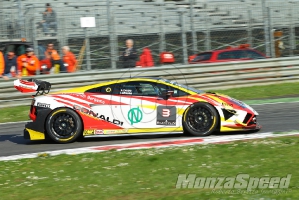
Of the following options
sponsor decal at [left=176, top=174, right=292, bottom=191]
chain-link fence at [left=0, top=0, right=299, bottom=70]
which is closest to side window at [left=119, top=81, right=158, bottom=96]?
sponsor decal at [left=176, top=174, right=292, bottom=191]

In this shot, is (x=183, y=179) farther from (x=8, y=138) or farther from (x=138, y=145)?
(x=8, y=138)

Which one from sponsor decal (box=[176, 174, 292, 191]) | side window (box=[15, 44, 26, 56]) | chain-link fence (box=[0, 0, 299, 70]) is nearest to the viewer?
sponsor decal (box=[176, 174, 292, 191])

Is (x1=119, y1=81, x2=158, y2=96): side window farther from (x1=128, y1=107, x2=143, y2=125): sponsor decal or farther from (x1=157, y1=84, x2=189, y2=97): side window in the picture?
(x1=128, y1=107, x2=143, y2=125): sponsor decal

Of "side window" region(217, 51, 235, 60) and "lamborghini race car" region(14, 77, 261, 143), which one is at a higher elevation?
"side window" region(217, 51, 235, 60)

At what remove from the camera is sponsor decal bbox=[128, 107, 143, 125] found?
34.2 feet

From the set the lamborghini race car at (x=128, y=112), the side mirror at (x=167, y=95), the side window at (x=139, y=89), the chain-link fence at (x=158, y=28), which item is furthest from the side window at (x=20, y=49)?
the side mirror at (x=167, y=95)

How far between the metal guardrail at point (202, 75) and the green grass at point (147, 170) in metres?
7.18

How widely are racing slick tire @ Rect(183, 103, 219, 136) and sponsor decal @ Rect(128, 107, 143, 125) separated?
0.81 metres

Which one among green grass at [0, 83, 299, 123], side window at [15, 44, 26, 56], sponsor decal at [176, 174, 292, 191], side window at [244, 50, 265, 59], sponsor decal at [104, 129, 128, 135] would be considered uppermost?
side window at [15, 44, 26, 56]

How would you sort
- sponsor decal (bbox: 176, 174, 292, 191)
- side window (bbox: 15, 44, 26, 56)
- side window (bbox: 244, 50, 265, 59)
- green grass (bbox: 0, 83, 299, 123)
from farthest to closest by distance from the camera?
1. side window (bbox: 244, 50, 265, 59)
2. side window (bbox: 15, 44, 26, 56)
3. green grass (bbox: 0, 83, 299, 123)
4. sponsor decal (bbox: 176, 174, 292, 191)

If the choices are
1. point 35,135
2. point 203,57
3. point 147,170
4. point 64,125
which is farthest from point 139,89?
point 203,57

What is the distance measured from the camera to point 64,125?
10.5 m

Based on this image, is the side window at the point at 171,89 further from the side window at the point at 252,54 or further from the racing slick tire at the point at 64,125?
the side window at the point at 252,54

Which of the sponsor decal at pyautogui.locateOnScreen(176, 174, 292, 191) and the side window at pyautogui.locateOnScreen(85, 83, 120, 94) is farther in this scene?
the side window at pyautogui.locateOnScreen(85, 83, 120, 94)
